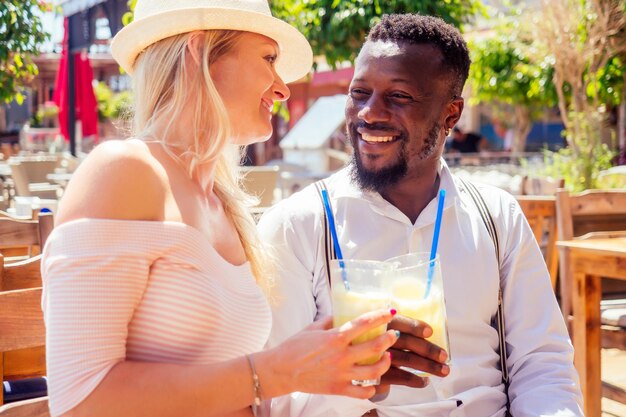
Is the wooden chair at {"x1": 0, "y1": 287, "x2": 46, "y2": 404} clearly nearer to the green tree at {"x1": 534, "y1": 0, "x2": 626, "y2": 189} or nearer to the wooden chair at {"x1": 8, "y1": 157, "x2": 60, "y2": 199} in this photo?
the wooden chair at {"x1": 8, "y1": 157, "x2": 60, "y2": 199}

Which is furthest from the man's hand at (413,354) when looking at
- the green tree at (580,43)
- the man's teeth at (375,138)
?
the green tree at (580,43)

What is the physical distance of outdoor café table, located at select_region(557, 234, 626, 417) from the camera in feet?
9.63

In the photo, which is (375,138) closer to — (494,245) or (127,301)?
(494,245)

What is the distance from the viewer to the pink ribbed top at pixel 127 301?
1.15 meters

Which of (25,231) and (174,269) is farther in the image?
(25,231)

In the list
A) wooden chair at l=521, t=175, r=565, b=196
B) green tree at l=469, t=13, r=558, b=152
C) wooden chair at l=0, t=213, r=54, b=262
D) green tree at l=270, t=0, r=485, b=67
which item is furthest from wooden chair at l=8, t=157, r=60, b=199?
green tree at l=469, t=13, r=558, b=152

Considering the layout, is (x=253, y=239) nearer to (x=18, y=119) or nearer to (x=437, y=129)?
(x=437, y=129)

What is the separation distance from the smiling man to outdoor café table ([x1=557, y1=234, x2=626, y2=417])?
105cm

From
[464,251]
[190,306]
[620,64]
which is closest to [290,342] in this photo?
[190,306]

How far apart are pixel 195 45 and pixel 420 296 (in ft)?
2.09

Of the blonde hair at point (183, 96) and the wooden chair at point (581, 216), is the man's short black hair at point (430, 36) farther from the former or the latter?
the wooden chair at point (581, 216)

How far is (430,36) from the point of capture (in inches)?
81.3

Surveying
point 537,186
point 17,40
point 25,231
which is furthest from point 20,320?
point 17,40

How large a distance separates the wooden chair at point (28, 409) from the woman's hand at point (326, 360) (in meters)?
0.47
